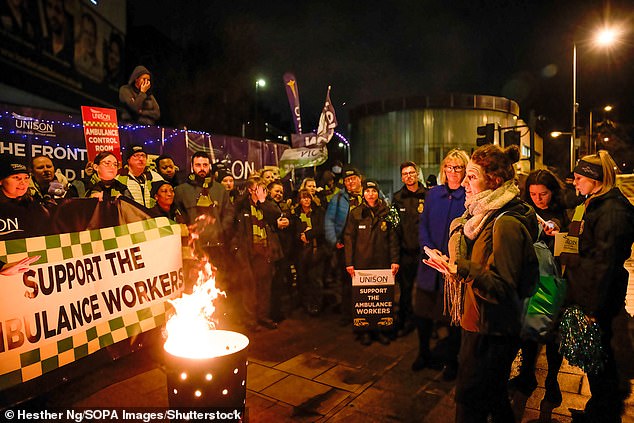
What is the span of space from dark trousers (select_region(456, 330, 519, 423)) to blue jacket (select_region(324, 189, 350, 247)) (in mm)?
4156

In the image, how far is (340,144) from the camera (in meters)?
36.7

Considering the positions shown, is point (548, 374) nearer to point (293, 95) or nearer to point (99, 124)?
point (99, 124)

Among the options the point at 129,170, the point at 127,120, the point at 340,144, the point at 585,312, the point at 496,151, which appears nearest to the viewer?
the point at 496,151

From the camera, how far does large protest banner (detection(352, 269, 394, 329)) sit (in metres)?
5.78

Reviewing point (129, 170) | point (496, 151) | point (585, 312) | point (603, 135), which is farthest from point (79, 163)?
point (603, 135)

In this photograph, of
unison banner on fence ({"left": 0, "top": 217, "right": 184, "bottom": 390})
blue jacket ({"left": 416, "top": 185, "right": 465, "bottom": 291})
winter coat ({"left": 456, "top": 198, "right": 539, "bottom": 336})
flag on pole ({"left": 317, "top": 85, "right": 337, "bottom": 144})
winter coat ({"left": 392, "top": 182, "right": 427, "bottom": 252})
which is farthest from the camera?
flag on pole ({"left": 317, "top": 85, "right": 337, "bottom": 144})

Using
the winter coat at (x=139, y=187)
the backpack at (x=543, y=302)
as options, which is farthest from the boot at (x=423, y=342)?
the winter coat at (x=139, y=187)

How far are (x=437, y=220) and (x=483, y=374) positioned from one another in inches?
92.4

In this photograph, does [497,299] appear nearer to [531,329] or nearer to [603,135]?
[531,329]

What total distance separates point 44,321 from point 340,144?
3386cm

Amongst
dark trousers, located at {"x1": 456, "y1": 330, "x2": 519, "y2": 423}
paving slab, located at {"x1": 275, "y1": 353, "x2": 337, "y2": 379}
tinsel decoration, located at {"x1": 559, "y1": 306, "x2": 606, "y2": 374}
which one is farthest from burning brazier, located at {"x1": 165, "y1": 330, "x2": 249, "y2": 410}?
tinsel decoration, located at {"x1": 559, "y1": 306, "x2": 606, "y2": 374}

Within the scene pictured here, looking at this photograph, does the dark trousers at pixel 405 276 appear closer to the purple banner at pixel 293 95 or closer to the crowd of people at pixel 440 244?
the crowd of people at pixel 440 244

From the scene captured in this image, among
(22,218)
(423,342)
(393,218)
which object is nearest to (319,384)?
(423,342)

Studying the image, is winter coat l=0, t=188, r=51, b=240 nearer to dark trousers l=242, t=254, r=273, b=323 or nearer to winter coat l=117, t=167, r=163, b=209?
winter coat l=117, t=167, r=163, b=209
